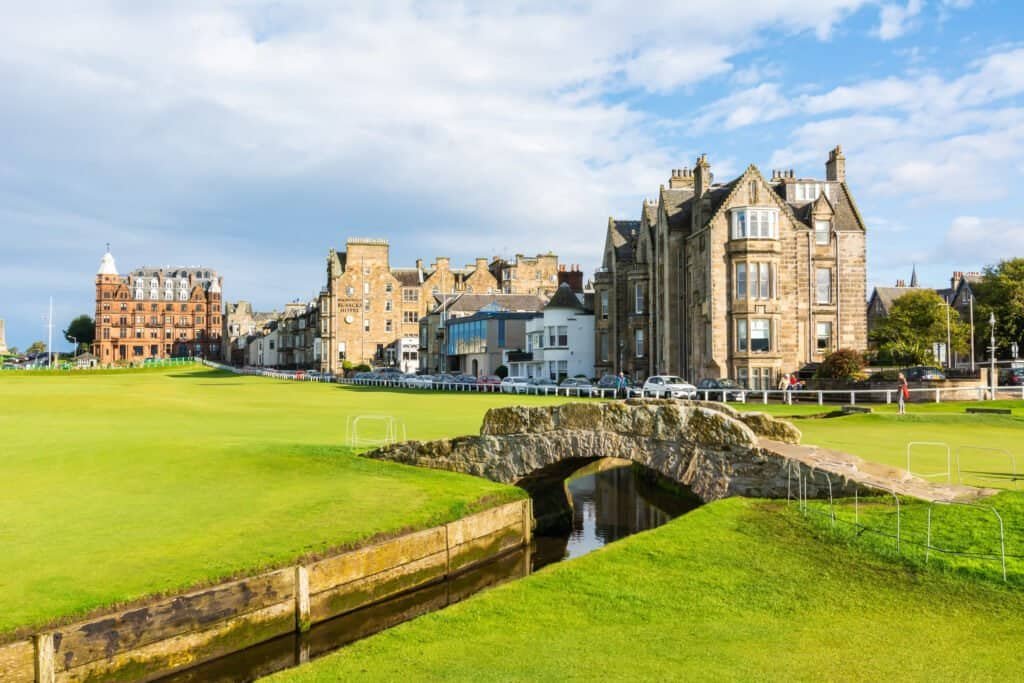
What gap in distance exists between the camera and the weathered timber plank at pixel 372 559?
12.9 m

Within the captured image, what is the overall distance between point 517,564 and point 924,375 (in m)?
37.9

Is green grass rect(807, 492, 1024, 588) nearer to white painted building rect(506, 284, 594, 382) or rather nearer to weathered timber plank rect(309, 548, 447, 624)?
weathered timber plank rect(309, 548, 447, 624)

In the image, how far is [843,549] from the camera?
1216 cm

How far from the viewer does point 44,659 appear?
9352 mm

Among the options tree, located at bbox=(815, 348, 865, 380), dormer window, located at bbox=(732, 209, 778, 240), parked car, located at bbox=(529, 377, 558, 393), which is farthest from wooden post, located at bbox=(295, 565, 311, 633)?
parked car, located at bbox=(529, 377, 558, 393)

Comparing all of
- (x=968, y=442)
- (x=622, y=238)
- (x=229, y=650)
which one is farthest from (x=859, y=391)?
(x=229, y=650)

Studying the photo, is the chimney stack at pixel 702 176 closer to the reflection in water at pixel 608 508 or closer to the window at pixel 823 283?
the window at pixel 823 283

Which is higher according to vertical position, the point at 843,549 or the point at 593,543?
the point at 843,549

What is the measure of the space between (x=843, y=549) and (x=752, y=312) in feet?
140

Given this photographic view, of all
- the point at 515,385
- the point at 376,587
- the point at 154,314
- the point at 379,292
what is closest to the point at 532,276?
the point at 379,292

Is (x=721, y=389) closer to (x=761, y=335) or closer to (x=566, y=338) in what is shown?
(x=761, y=335)

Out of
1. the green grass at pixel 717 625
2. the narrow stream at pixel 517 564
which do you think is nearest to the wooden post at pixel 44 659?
the narrow stream at pixel 517 564

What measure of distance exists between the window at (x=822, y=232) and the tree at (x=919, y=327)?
1549 cm

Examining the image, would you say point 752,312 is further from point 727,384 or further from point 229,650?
point 229,650
